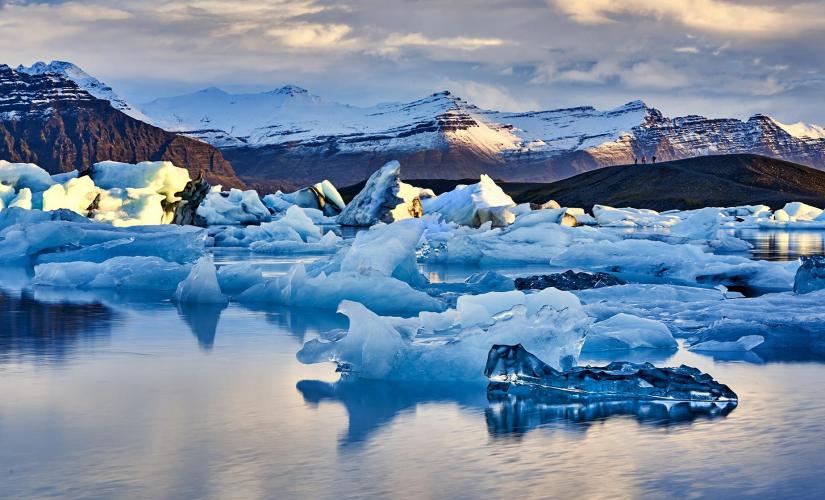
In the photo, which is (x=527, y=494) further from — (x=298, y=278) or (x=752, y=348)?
(x=298, y=278)

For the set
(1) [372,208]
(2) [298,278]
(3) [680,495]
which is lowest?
(3) [680,495]

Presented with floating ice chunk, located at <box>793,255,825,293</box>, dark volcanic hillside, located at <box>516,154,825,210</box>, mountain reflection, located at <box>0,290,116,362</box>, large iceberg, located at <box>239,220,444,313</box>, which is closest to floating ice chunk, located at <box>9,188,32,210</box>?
mountain reflection, located at <box>0,290,116,362</box>

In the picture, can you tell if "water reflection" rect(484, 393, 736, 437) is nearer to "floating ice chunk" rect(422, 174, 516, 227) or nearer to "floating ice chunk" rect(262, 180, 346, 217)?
"floating ice chunk" rect(422, 174, 516, 227)

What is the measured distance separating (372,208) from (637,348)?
39.0 meters

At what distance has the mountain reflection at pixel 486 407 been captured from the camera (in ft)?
21.0

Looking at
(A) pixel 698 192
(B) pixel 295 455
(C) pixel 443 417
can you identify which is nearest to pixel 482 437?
(C) pixel 443 417

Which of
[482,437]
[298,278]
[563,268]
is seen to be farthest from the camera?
[563,268]

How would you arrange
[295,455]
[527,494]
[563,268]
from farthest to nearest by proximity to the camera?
[563,268]
[295,455]
[527,494]

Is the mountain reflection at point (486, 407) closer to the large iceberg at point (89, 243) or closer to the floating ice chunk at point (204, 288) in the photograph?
the floating ice chunk at point (204, 288)

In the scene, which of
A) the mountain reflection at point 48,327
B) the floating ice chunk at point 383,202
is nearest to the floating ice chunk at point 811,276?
the mountain reflection at point 48,327

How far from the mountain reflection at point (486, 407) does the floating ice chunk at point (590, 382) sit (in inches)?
3.6

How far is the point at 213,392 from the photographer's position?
294 inches

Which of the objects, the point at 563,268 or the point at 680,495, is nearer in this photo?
the point at 680,495

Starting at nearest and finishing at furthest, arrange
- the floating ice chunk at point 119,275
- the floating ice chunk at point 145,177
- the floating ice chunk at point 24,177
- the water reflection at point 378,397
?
the water reflection at point 378,397 < the floating ice chunk at point 119,275 < the floating ice chunk at point 24,177 < the floating ice chunk at point 145,177
